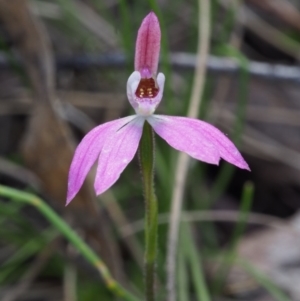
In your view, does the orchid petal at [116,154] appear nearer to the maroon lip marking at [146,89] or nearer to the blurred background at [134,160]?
the maroon lip marking at [146,89]

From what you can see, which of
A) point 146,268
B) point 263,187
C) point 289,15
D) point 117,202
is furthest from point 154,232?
point 289,15

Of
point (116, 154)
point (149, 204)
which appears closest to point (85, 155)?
point (116, 154)

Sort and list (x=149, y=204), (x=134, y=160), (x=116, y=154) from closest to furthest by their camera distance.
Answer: (x=116, y=154)
(x=149, y=204)
(x=134, y=160)

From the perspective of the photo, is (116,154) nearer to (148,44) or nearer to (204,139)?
(204,139)

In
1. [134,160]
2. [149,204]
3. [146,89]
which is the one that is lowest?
[149,204]

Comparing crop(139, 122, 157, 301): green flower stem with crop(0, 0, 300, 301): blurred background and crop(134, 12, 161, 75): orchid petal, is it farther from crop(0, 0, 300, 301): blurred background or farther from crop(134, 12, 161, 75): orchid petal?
crop(0, 0, 300, 301): blurred background

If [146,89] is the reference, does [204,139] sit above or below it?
below

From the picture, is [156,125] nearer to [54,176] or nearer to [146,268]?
[146,268]
